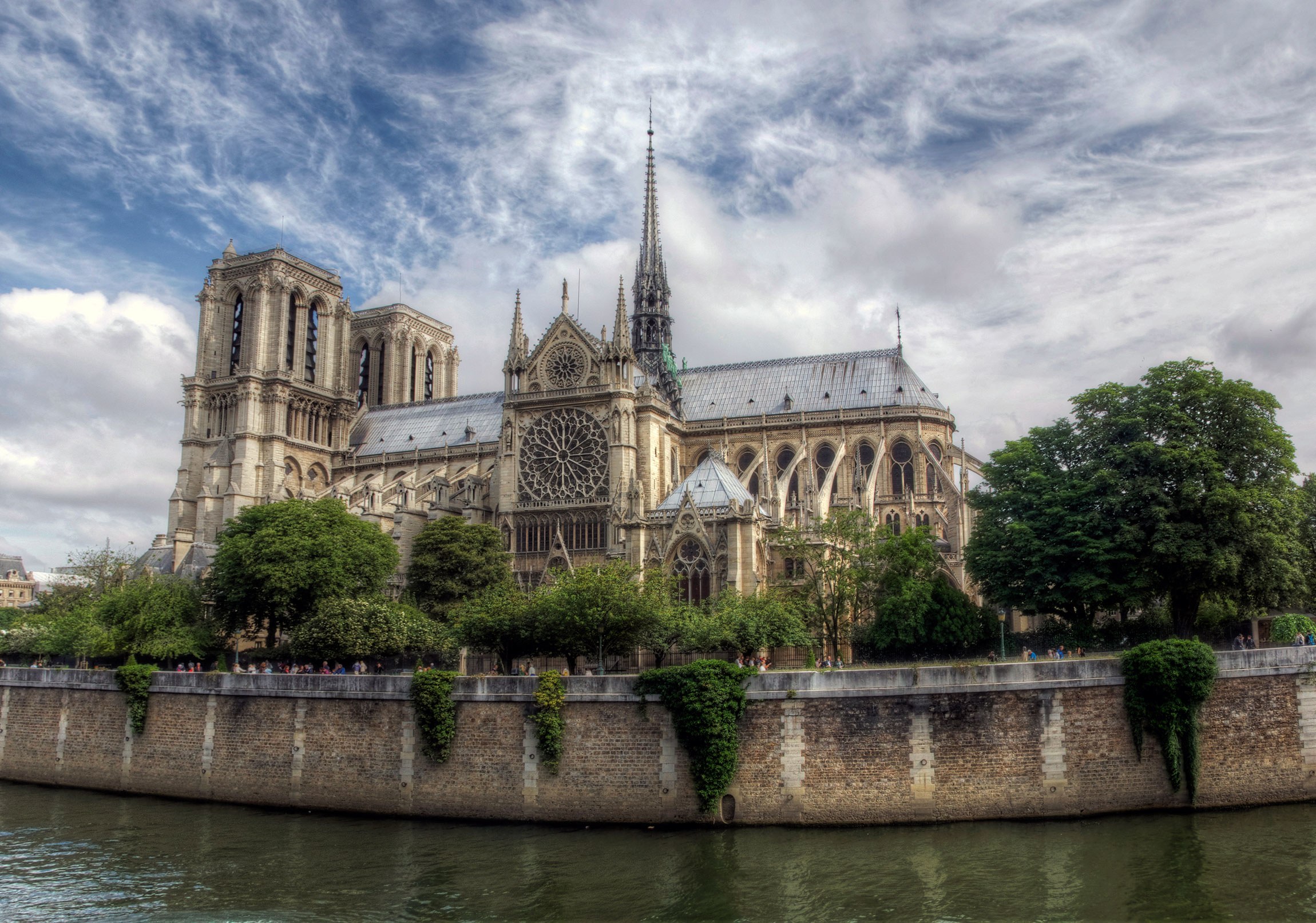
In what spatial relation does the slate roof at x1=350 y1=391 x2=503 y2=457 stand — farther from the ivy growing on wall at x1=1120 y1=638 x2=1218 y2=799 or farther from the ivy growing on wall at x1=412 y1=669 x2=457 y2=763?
the ivy growing on wall at x1=1120 y1=638 x2=1218 y2=799

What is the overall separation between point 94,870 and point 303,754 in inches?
329

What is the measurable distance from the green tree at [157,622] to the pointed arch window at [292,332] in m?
33.6

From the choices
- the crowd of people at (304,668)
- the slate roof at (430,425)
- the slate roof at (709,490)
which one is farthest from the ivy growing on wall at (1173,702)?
the slate roof at (430,425)

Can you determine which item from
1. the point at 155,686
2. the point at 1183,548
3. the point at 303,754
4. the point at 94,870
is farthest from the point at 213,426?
the point at 1183,548

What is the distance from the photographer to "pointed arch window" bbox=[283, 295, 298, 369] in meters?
84.8

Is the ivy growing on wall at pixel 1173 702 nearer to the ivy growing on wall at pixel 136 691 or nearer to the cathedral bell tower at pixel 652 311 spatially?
the ivy growing on wall at pixel 136 691

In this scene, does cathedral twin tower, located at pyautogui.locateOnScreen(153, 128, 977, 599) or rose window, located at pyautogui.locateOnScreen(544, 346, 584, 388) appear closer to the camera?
cathedral twin tower, located at pyautogui.locateOnScreen(153, 128, 977, 599)

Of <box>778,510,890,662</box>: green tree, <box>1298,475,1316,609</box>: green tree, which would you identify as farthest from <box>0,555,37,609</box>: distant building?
<box>1298,475,1316,609</box>: green tree

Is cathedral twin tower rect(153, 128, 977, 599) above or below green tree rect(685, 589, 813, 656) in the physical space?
above

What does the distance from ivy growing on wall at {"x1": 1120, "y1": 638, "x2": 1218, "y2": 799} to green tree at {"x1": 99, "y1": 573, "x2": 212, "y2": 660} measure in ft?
114

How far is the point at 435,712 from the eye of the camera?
116ft

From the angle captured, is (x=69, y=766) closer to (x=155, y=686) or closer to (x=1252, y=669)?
(x=155, y=686)

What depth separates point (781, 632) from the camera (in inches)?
1679

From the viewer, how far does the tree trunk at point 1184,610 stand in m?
40.0
